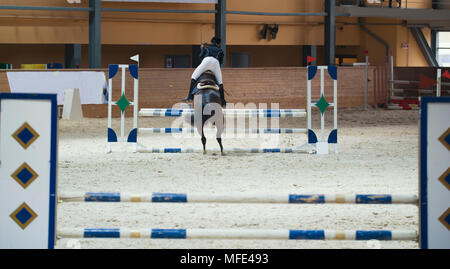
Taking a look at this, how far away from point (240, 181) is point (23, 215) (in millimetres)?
4543

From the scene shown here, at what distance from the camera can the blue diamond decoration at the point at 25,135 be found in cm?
416

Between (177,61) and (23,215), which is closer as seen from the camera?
(23,215)

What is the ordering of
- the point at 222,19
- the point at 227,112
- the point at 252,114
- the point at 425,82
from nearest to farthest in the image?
the point at 252,114, the point at 227,112, the point at 222,19, the point at 425,82

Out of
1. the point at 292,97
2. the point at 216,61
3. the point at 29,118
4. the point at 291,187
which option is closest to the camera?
the point at 29,118

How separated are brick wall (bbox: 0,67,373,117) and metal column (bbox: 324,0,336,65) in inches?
71.9

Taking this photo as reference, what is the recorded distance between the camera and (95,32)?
18766 mm

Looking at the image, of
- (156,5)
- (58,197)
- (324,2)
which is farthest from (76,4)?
(58,197)

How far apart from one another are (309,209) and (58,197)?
2998 mm

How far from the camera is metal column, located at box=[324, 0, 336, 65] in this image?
2148 centimetres

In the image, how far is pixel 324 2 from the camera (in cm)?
2173

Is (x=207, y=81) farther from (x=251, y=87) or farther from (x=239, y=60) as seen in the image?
(x=239, y=60)

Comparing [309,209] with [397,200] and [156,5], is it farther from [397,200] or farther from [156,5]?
[156,5]

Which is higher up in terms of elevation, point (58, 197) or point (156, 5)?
point (156, 5)

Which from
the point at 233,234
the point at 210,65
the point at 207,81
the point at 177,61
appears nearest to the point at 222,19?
the point at 177,61
